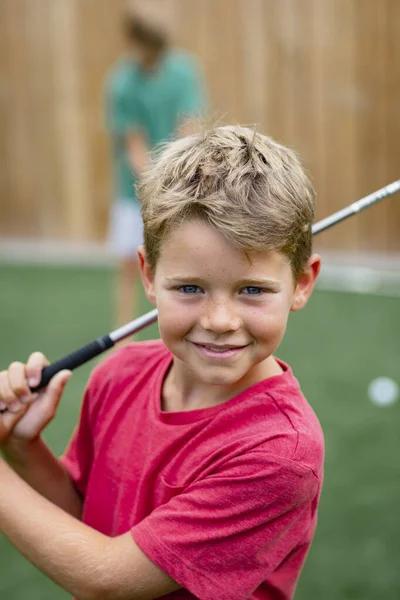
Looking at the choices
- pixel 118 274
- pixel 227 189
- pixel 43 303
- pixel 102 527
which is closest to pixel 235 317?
pixel 227 189

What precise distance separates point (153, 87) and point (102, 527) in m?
3.89

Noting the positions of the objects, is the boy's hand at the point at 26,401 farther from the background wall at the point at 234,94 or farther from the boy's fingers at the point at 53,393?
the background wall at the point at 234,94

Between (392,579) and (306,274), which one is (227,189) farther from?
(392,579)

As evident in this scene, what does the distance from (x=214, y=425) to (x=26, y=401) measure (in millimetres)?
426

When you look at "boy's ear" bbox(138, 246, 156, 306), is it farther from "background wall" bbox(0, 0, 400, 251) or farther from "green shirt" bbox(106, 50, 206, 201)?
"background wall" bbox(0, 0, 400, 251)

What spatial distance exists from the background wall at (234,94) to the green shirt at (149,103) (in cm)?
144

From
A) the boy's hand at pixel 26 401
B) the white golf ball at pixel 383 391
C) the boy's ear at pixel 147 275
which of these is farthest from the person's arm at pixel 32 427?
the white golf ball at pixel 383 391

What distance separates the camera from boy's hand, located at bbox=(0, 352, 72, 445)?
172cm

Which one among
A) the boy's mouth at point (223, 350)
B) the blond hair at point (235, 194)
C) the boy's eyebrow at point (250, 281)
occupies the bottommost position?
the boy's mouth at point (223, 350)

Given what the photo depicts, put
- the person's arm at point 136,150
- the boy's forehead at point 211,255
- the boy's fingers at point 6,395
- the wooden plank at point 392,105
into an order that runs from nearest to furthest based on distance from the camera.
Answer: the boy's forehead at point 211,255 < the boy's fingers at point 6,395 < the person's arm at point 136,150 < the wooden plank at point 392,105

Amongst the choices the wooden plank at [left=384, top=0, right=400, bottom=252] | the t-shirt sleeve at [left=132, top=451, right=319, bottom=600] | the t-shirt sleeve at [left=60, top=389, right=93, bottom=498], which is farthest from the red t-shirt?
the wooden plank at [left=384, top=0, right=400, bottom=252]

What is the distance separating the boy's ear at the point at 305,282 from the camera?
1586 mm

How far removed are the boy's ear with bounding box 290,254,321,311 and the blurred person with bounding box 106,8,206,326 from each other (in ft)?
11.3

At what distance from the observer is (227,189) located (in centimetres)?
144
